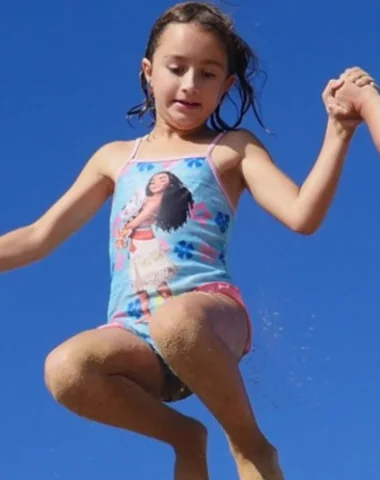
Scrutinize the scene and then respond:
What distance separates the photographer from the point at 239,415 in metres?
5.79

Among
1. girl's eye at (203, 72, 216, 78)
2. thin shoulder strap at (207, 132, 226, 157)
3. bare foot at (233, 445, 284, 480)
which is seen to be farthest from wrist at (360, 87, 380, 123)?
bare foot at (233, 445, 284, 480)

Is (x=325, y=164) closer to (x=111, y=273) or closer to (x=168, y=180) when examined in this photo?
(x=168, y=180)

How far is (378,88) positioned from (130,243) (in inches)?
60.7

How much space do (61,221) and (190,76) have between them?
3.73 feet

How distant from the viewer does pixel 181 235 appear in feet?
20.5

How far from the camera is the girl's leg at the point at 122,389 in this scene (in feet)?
19.2

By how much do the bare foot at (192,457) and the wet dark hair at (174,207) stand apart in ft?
3.47

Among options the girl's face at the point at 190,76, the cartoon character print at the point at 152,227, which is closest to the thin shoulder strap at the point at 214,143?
the girl's face at the point at 190,76

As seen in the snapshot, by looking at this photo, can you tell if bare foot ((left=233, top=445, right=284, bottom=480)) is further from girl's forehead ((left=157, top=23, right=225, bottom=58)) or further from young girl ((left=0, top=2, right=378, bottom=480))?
girl's forehead ((left=157, top=23, right=225, bottom=58))

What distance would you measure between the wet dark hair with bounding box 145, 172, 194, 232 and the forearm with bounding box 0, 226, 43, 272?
0.99 metres

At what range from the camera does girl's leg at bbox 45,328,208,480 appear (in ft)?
19.2

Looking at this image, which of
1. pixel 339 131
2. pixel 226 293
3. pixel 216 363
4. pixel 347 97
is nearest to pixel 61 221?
pixel 226 293

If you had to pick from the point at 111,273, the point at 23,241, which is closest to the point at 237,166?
the point at 111,273

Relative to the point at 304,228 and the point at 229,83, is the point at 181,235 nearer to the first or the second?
the point at 304,228
